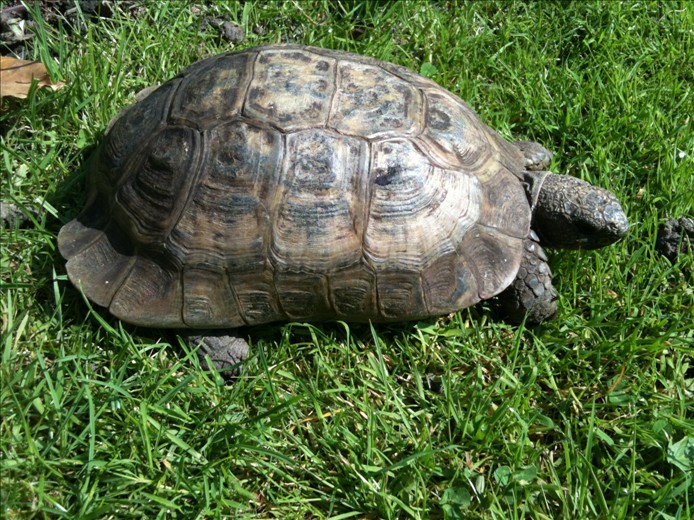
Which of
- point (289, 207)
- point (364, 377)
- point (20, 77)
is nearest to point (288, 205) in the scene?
point (289, 207)

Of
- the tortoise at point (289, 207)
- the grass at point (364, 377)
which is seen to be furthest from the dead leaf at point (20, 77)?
the tortoise at point (289, 207)

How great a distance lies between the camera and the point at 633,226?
161 inches

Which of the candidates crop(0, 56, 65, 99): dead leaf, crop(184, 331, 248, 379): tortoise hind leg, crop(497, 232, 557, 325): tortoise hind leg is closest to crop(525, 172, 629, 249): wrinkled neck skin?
crop(497, 232, 557, 325): tortoise hind leg

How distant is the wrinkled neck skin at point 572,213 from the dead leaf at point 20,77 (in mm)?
2920

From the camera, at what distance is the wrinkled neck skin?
368 centimetres

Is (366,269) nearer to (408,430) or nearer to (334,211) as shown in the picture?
(334,211)

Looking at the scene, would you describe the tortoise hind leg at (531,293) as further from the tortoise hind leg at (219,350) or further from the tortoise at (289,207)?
the tortoise hind leg at (219,350)

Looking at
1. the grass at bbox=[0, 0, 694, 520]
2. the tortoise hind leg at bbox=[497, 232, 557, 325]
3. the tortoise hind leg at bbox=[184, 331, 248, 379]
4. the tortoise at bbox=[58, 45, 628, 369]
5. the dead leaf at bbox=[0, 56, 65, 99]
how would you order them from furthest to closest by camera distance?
the dead leaf at bbox=[0, 56, 65, 99] < the tortoise hind leg at bbox=[497, 232, 557, 325] < the tortoise hind leg at bbox=[184, 331, 248, 379] < the tortoise at bbox=[58, 45, 628, 369] < the grass at bbox=[0, 0, 694, 520]

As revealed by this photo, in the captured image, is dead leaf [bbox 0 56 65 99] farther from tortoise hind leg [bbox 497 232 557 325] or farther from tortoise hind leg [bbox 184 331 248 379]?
tortoise hind leg [bbox 497 232 557 325]

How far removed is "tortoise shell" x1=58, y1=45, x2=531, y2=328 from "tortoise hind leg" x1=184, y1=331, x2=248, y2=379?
0.36 feet

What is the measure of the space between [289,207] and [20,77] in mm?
2026

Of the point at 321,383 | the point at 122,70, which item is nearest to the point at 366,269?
the point at 321,383

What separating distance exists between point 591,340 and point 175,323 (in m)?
2.21

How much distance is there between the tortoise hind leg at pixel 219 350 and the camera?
11.1 feet
